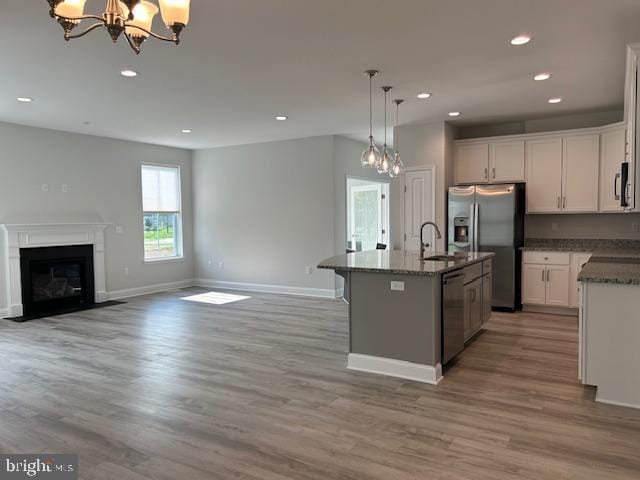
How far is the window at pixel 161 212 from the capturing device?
8.40 metres

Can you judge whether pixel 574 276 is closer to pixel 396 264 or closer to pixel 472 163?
pixel 472 163

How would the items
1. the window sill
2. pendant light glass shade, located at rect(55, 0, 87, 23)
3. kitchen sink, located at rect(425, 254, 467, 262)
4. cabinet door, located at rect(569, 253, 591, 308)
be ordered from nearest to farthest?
pendant light glass shade, located at rect(55, 0, 87, 23)
kitchen sink, located at rect(425, 254, 467, 262)
cabinet door, located at rect(569, 253, 591, 308)
the window sill

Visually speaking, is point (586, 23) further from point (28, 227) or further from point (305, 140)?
point (28, 227)

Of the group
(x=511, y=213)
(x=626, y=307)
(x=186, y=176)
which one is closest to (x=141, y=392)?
(x=626, y=307)

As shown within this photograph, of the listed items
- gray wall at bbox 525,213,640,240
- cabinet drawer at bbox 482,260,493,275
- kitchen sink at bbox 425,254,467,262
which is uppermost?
gray wall at bbox 525,213,640,240

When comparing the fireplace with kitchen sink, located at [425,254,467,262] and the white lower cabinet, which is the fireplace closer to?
kitchen sink, located at [425,254,467,262]

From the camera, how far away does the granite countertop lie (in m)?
3.66

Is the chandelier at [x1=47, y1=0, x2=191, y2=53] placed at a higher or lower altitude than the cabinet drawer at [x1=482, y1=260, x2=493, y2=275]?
higher

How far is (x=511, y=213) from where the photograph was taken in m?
6.09

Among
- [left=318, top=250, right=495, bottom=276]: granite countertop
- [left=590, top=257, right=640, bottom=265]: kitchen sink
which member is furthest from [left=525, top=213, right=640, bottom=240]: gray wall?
[left=318, top=250, right=495, bottom=276]: granite countertop

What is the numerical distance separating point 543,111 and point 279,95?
3.55 meters

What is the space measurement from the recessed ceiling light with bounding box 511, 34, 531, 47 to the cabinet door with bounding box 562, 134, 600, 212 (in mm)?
3081

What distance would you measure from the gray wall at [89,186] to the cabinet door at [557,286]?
6.64 m
